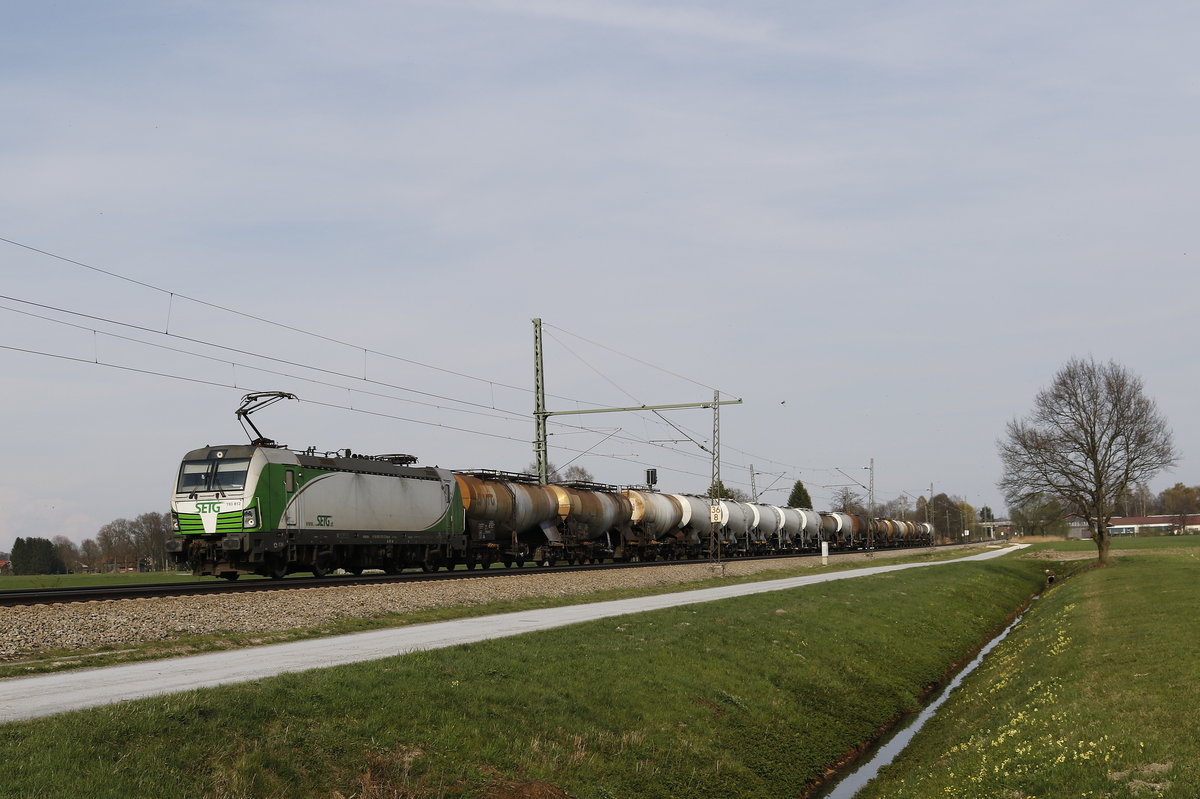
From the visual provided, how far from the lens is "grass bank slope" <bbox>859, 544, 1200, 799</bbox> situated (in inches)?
500

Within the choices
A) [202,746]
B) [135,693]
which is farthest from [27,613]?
[202,746]

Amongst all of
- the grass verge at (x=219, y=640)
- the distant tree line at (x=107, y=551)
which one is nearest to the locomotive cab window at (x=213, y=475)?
the grass verge at (x=219, y=640)

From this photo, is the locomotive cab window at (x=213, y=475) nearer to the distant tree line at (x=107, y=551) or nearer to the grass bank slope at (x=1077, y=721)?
the grass bank slope at (x=1077, y=721)

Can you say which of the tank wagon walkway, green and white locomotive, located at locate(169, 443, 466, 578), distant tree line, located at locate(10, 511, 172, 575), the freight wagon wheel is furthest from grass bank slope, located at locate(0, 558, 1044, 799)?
distant tree line, located at locate(10, 511, 172, 575)

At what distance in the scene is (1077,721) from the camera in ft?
50.3

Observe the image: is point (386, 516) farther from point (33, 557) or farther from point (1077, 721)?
point (33, 557)

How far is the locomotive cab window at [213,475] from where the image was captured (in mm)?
31391

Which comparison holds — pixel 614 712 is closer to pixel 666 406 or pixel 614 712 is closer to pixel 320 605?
pixel 320 605

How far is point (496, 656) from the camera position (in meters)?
17.8

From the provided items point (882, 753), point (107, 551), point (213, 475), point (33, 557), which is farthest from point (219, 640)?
point (107, 551)

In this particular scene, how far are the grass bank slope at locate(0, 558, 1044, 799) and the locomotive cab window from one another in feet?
45.6

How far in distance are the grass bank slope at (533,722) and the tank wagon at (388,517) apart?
13478 mm

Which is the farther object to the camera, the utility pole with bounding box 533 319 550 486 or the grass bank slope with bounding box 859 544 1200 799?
the utility pole with bounding box 533 319 550 486

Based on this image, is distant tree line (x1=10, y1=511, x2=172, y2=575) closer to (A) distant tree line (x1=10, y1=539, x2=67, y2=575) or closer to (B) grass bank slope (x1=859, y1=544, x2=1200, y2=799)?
(A) distant tree line (x1=10, y1=539, x2=67, y2=575)
